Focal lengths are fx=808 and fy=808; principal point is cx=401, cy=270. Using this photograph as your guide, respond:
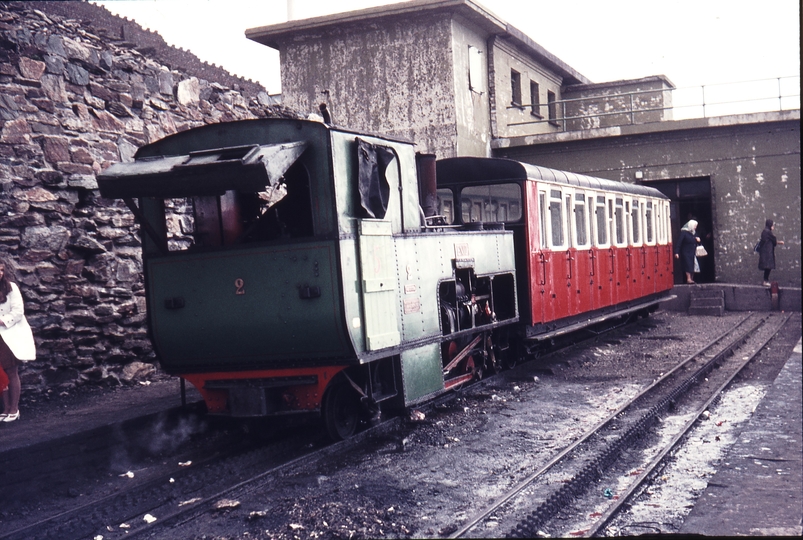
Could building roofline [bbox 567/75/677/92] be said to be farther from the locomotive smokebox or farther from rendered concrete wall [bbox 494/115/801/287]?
the locomotive smokebox

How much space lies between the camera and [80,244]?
903 centimetres

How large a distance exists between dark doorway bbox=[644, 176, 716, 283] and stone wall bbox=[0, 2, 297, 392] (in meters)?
16.6

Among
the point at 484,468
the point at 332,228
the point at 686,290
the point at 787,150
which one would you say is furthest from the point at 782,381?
the point at 787,150

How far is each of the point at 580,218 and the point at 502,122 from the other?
10.6 m

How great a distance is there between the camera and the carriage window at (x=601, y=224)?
550 inches

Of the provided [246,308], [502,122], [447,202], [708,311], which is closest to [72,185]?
[246,308]

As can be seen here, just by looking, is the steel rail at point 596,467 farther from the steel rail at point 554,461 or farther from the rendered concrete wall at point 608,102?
the rendered concrete wall at point 608,102

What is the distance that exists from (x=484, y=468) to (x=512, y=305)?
4261mm

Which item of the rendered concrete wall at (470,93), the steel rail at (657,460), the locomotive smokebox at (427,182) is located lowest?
the steel rail at (657,460)

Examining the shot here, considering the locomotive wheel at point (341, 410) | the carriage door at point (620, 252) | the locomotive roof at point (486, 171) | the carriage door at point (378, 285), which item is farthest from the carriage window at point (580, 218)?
the locomotive wheel at point (341, 410)

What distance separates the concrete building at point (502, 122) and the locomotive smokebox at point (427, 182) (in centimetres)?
1073

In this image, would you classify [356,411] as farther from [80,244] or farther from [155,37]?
[155,37]

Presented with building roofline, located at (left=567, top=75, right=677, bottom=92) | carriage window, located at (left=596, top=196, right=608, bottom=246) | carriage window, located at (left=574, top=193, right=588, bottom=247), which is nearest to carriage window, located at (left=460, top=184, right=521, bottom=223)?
carriage window, located at (left=574, top=193, right=588, bottom=247)

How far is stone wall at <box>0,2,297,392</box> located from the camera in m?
8.41
